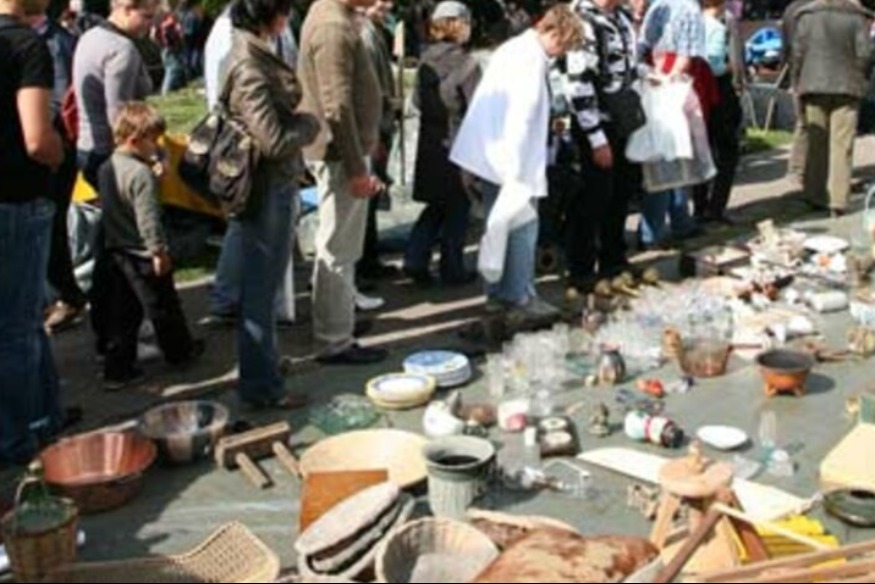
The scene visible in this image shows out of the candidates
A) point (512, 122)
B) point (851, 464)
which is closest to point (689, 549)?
point (851, 464)

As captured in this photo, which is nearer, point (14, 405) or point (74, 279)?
point (14, 405)

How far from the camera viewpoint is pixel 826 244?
7.01m

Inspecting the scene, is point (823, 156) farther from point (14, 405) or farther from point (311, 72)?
point (14, 405)

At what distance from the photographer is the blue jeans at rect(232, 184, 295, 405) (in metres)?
4.71

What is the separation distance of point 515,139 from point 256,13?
174 cm

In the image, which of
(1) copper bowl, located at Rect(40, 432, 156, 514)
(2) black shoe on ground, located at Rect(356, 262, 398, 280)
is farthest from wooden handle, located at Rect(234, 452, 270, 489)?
(2) black shoe on ground, located at Rect(356, 262, 398, 280)

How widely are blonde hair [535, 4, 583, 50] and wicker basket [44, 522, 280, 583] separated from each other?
325 centimetres

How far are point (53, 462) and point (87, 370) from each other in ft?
4.63

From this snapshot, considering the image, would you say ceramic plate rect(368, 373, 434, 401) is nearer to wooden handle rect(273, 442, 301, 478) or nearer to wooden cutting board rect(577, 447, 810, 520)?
wooden handle rect(273, 442, 301, 478)

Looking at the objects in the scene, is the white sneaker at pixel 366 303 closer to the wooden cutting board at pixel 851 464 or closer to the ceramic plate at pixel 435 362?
the ceramic plate at pixel 435 362

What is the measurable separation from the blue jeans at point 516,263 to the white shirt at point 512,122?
19 centimetres

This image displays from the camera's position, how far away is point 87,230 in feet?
21.1

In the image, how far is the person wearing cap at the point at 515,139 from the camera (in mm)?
5742

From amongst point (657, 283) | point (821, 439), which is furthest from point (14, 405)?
point (657, 283)
